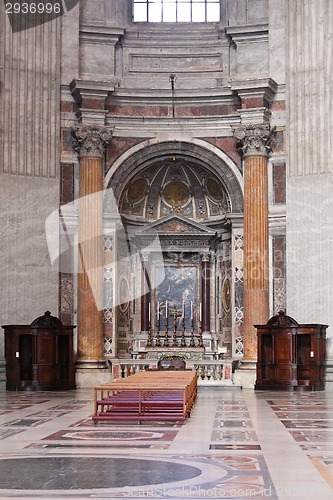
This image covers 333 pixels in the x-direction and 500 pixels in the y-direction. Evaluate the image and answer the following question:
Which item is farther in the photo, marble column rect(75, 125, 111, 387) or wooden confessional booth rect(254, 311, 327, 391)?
marble column rect(75, 125, 111, 387)

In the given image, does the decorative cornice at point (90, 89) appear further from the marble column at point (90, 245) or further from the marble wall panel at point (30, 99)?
the marble column at point (90, 245)

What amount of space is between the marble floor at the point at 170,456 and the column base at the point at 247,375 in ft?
Answer: 28.4

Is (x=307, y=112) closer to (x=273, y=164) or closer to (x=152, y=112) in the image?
(x=273, y=164)

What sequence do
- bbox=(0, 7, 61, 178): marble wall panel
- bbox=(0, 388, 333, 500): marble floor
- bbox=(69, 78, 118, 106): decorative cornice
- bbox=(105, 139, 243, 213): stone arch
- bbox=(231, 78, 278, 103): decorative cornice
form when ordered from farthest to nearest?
bbox=(105, 139, 243, 213): stone arch
bbox=(69, 78, 118, 106): decorative cornice
bbox=(231, 78, 278, 103): decorative cornice
bbox=(0, 7, 61, 178): marble wall panel
bbox=(0, 388, 333, 500): marble floor

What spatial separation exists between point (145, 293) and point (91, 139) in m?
4.98

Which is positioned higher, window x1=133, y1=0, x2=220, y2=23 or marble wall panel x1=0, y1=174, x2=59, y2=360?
window x1=133, y1=0, x2=220, y2=23

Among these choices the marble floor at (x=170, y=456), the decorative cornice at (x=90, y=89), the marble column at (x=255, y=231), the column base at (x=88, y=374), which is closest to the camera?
the marble floor at (x=170, y=456)

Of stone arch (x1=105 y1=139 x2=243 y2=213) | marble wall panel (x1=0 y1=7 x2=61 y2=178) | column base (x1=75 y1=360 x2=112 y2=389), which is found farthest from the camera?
stone arch (x1=105 y1=139 x2=243 y2=213)

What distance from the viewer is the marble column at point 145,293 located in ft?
91.8

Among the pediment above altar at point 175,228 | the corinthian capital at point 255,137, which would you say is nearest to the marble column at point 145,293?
the pediment above altar at point 175,228

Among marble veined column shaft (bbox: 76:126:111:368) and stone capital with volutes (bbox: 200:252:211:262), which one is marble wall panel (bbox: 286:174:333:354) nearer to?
stone capital with volutes (bbox: 200:252:211:262)

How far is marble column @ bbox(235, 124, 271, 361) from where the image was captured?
25.7 m

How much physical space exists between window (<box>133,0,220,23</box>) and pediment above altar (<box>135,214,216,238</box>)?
5.84 meters

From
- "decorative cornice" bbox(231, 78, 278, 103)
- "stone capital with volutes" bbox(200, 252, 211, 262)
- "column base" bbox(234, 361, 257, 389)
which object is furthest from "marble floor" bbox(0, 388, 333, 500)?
"decorative cornice" bbox(231, 78, 278, 103)
